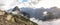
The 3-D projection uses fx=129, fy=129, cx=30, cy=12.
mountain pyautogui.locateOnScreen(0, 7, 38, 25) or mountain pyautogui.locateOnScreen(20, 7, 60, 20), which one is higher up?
mountain pyautogui.locateOnScreen(20, 7, 60, 20)

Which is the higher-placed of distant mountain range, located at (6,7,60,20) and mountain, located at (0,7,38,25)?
distant mountain range, located at (6,7,60,20)

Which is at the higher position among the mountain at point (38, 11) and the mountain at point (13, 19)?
the mountain at point (38, 11)

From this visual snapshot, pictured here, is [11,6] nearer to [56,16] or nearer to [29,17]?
[29,17]

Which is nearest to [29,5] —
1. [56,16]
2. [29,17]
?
[29,17]

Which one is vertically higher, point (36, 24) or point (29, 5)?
point (29, 5)

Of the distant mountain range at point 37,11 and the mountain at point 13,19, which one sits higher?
the distant mountain range at point 37,11

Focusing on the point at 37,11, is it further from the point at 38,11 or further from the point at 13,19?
the point at 13,19

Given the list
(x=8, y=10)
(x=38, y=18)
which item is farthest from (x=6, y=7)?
(x=38, y=18)

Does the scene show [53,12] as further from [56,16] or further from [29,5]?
[29,5]

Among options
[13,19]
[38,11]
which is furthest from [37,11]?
[13,19]
